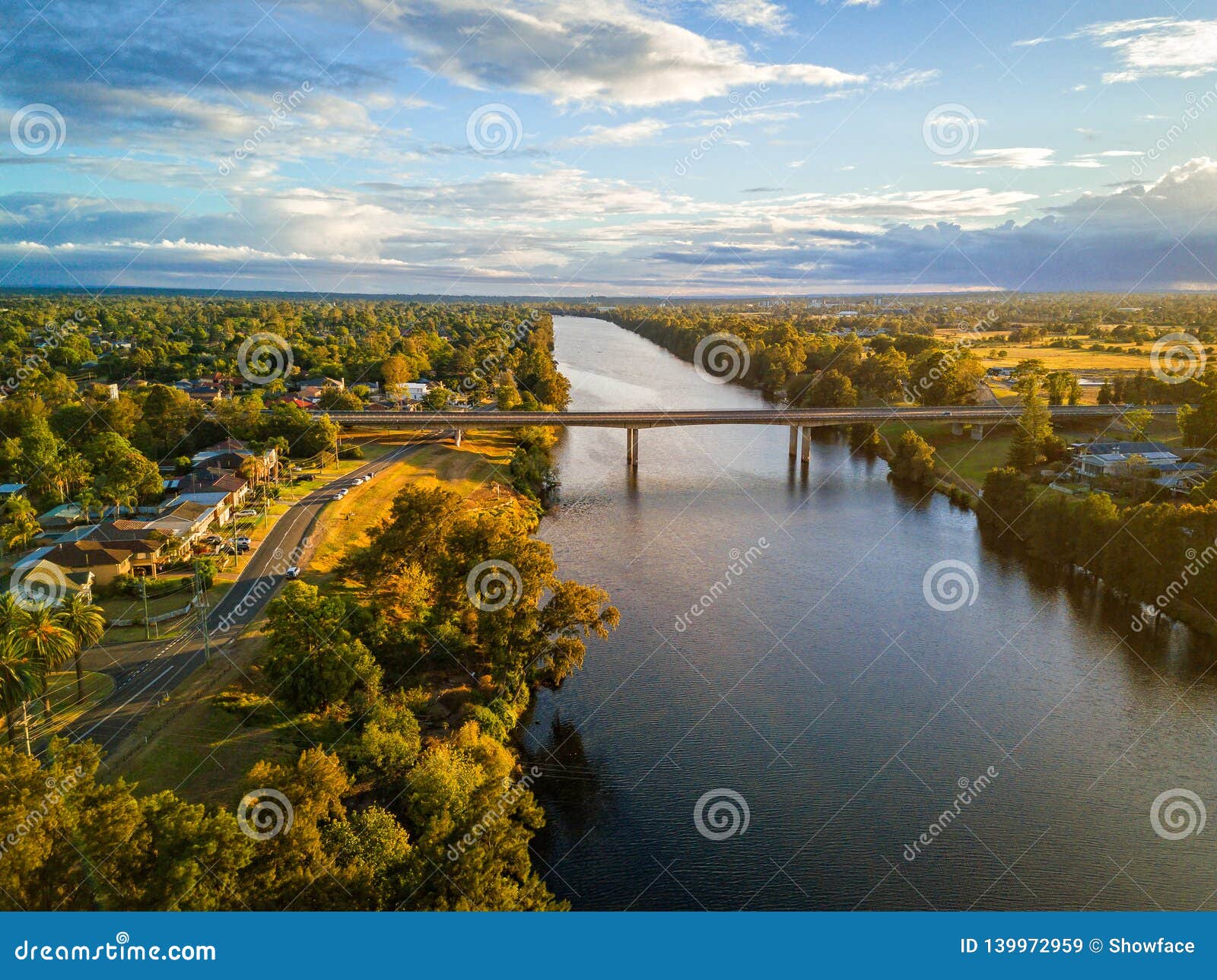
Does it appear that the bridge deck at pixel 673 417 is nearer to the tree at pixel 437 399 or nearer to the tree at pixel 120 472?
the tree at pixel 437 399

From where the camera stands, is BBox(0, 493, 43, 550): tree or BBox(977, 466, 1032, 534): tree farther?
BBox(977, 466, 1032, 534): tree

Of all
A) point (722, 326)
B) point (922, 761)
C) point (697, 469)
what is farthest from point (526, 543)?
point (722, 326)

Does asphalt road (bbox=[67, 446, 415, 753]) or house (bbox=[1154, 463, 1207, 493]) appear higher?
house (bbox=[1154, 463, 1207, 493])

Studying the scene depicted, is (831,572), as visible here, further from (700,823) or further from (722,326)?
(722,326)

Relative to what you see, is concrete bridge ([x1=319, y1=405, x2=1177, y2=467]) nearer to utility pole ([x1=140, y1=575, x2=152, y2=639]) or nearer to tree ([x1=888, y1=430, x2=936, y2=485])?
tree ([x1=888, y1=430, x2=936, y2=485])

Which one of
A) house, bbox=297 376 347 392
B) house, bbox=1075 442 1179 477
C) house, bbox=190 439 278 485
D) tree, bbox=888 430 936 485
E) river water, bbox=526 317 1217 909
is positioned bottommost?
→ river water, bbox=526 317 1217 909

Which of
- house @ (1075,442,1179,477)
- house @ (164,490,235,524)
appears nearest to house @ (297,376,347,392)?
house @ (164,490,235,524)

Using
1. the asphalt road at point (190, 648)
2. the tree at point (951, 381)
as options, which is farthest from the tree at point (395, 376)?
the tree at point (951, 381)

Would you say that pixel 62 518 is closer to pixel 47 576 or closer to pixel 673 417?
pixel 47 576
